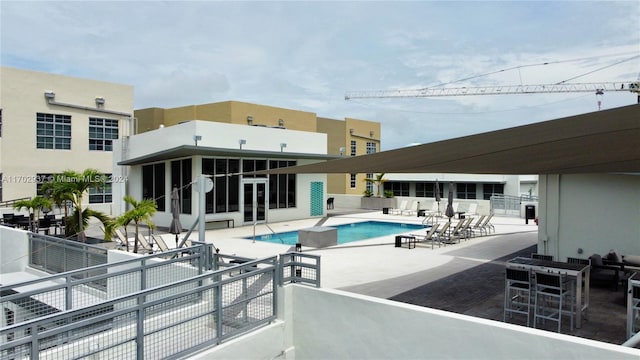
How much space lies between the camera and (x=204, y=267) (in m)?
8.11

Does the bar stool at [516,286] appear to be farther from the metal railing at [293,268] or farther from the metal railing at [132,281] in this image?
the metal railing at [132,281]

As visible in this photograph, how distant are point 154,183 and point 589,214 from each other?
672 inches

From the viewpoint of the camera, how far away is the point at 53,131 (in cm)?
2336

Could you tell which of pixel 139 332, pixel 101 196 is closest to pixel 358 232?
pixel 139 332

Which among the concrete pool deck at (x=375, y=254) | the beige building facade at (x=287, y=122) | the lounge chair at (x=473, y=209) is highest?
the beige building facade at (x=287, y=122)

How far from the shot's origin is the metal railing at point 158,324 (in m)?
4.37

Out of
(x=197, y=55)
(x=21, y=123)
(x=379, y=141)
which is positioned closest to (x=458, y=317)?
(x=197, y=55)

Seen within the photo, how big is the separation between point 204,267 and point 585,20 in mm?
9871

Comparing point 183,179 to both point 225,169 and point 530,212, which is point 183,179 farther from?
point 530,212

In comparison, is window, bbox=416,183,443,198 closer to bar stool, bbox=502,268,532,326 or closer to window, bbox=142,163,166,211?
window, bbox=142,163,166,211

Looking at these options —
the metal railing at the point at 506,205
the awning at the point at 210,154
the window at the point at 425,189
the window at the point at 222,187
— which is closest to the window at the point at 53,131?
the awning at the point at 210,154

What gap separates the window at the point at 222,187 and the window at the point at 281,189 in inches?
76.0

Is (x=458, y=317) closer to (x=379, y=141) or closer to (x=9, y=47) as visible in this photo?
(x=9, y=47)

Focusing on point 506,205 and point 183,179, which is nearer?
point 183,179
